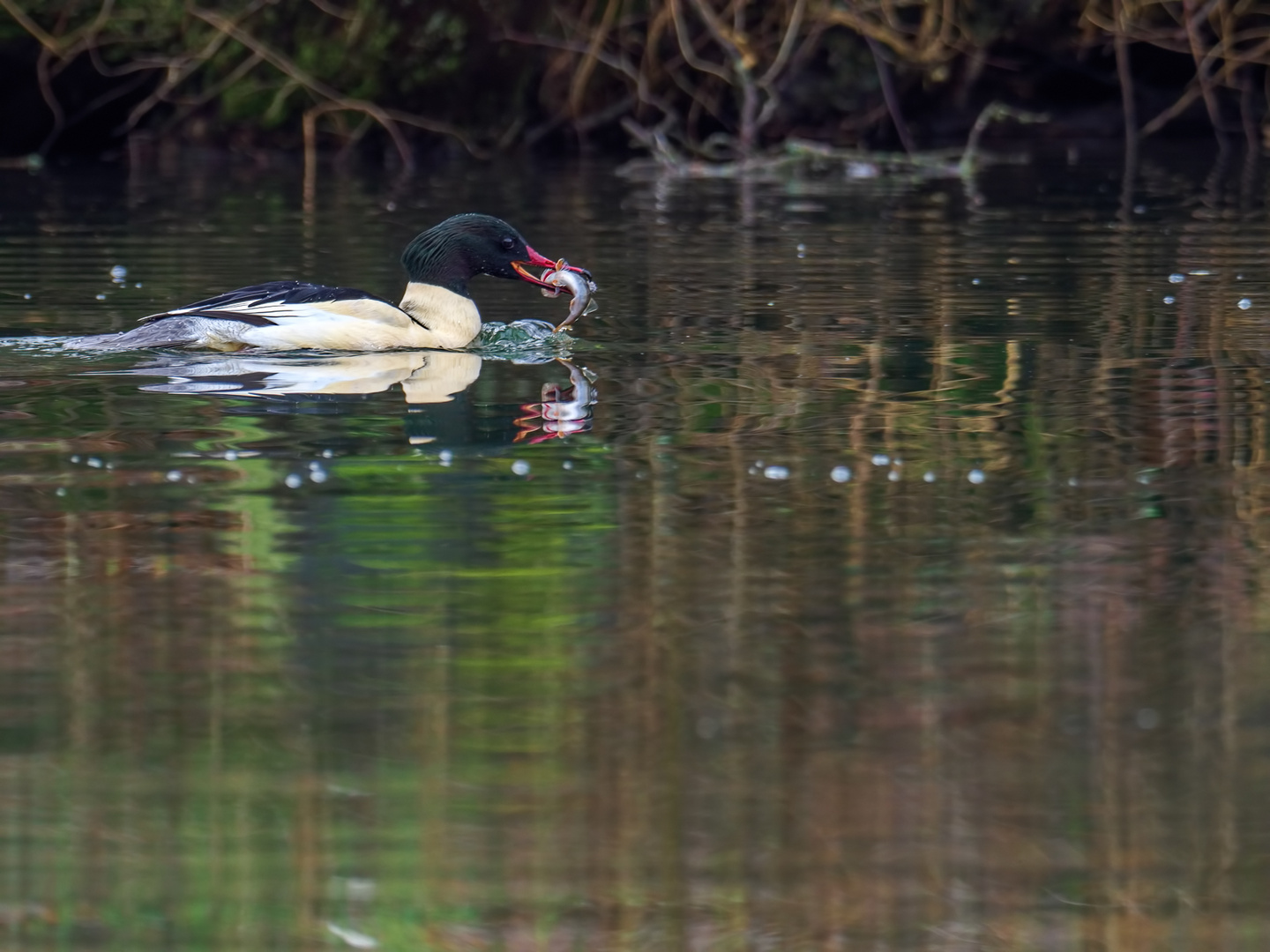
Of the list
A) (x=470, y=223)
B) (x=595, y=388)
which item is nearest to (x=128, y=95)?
(x=470, y=223)

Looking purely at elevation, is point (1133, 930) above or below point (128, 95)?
below

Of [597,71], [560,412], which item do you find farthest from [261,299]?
[597,71]

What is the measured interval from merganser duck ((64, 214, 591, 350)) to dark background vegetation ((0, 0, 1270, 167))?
1005 centimetres

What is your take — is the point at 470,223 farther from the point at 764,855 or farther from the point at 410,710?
the point at 764,855

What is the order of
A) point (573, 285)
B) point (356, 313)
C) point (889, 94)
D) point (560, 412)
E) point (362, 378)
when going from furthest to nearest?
point (889, 94) → point (573, 285) → point (356, 313) → point (362, 378) → point (560, 412)

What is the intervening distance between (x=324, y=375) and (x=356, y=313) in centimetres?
50

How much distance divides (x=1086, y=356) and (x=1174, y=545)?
3555 millimetres

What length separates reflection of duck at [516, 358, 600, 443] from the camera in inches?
324

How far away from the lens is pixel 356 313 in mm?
10023

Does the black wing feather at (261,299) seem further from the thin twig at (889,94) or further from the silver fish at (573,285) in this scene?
the thin twig at (889,94)

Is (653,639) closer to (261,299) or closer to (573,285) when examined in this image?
(261,299)

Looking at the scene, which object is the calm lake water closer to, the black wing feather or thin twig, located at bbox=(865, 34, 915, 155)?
the black wing feather

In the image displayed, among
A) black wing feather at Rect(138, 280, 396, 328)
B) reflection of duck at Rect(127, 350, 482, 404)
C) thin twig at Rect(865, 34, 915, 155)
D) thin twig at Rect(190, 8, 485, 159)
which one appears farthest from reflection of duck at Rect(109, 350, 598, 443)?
thin twig at Rect(190, 8, 485, 159)

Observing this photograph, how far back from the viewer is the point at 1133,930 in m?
3.89
